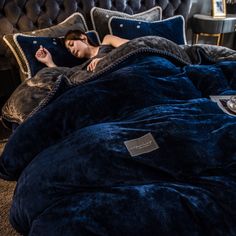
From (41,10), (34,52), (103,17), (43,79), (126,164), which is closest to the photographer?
(126,164)

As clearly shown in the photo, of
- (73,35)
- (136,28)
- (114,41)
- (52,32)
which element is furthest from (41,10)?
(136,28)

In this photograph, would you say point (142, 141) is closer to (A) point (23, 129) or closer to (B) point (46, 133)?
(B) point (46, 133)

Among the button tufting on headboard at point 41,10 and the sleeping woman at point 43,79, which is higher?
the button tufting on headboard at point 41,10

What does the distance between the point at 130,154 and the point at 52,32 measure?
154 centimetres

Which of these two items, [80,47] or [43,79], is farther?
[80,47]

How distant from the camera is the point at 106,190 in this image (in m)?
0.77

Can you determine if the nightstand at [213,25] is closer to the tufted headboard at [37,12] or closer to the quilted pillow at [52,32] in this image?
the tufted headboard at [37,12]

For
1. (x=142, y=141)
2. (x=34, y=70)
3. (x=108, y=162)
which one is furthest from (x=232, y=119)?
(x=34, y=70)

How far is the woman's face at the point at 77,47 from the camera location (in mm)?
1979

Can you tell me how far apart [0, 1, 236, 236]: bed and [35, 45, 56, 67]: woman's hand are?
42cm

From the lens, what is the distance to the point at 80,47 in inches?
79.0

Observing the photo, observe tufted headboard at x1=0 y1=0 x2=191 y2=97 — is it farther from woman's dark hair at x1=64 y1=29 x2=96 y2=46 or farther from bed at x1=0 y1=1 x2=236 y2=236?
bed at x1=0 y1=1 x2=236 y2=236

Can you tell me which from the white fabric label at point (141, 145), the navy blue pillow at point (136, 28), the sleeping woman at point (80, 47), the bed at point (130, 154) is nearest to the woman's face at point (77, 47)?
the sleeping woman at point (80, 47)

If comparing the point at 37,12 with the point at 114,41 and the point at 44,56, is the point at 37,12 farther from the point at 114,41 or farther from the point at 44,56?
the point at 114,41
